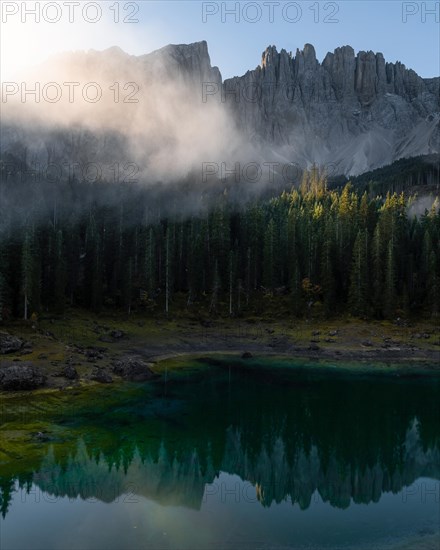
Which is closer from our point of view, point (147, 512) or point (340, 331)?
point (147, 512)

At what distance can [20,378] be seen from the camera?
5025 cm

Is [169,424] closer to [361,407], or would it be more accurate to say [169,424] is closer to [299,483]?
[299,483]

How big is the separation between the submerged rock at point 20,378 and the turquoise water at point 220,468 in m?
2.41

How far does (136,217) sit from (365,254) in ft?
226

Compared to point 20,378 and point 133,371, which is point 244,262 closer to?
point 133,371

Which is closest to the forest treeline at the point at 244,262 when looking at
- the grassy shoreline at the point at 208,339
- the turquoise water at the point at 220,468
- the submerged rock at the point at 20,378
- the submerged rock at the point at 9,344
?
the grassy shoreline at the point at 208,339

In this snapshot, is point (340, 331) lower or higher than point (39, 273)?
lower

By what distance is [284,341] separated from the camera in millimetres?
85562

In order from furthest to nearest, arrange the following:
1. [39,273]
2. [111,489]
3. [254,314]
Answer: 1. [254,314]
2. [39,273]
3. [111,489]

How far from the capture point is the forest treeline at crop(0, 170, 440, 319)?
3866 inches

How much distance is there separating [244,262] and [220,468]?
83709mm

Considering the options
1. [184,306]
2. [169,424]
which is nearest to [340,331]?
[184,306]

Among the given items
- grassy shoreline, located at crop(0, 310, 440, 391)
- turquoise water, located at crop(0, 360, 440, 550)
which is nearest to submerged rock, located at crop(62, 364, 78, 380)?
grassy shoreline, located at crop(0, 310, 440, 391)

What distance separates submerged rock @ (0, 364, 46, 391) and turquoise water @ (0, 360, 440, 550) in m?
2.41
